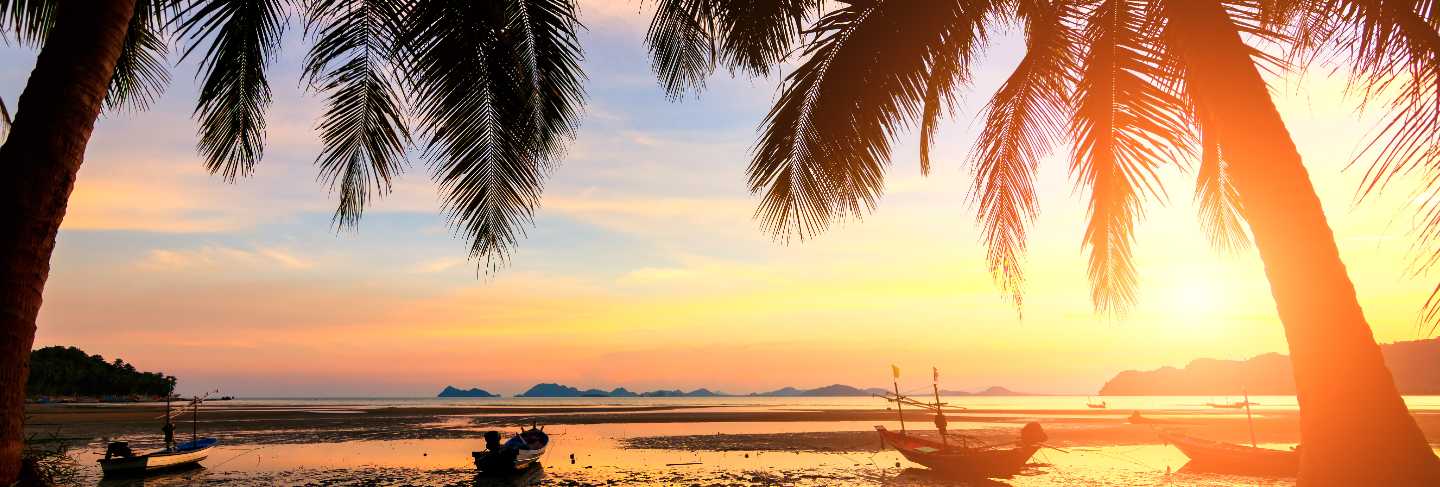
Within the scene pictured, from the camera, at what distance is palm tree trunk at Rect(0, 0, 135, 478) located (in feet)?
13.1

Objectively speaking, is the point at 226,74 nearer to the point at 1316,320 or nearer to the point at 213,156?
the point at 213,156

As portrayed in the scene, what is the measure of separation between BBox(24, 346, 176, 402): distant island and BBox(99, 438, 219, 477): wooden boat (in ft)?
385

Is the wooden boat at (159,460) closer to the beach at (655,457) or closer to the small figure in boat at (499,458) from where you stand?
the beach at (655,457)

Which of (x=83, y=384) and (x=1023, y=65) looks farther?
(x=83, y=384)

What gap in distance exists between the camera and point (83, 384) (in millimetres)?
127938

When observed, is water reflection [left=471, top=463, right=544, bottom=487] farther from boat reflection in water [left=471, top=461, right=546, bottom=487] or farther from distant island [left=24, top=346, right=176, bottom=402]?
distant island [left=24, top=346, right=176, bottom=402]

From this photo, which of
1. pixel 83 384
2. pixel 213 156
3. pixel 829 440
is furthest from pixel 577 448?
pixel 83 384

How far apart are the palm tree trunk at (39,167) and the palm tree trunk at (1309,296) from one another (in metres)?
7.93

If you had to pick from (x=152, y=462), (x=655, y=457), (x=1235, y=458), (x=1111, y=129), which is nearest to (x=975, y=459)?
(x=1235, y=458)

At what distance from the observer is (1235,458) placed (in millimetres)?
26281

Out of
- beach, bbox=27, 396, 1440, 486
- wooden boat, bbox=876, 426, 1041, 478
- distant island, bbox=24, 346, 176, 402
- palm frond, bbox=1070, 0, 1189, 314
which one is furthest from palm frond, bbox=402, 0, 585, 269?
distant island, bbox=24, 346, 176, 402

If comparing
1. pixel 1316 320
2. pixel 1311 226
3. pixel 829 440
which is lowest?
pixel 829 440

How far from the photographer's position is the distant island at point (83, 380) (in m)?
122

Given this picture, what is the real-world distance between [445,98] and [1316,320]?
7.42m
